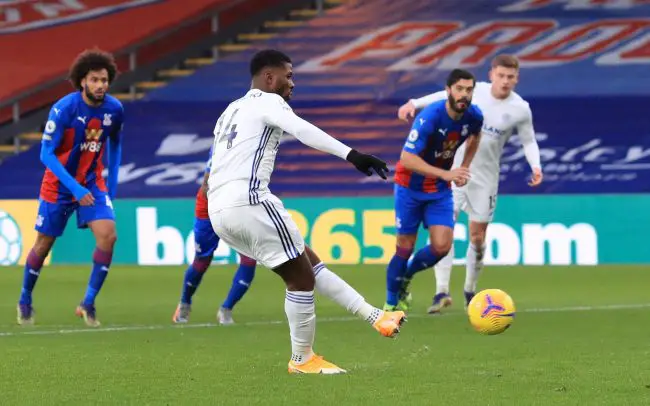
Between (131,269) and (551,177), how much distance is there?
7590mm

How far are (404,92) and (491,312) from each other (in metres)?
15.7

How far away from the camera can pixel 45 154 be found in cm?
1065

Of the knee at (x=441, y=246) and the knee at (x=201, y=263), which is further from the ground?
the knee at (x=441, y=246)

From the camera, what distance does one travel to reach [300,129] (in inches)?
279

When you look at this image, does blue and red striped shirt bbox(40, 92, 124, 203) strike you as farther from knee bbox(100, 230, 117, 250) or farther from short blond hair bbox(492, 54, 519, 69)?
short blond hair bbox(492, 54, 519, 69)

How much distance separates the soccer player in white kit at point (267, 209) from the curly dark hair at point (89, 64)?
10.6 ft

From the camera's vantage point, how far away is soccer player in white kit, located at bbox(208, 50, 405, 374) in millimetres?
7391

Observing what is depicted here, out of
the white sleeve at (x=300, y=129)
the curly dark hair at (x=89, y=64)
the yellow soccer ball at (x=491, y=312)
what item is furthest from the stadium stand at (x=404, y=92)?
the white sleeve at (x=300, y=129)

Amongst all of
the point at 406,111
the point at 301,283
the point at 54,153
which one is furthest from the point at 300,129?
the point at 406,111

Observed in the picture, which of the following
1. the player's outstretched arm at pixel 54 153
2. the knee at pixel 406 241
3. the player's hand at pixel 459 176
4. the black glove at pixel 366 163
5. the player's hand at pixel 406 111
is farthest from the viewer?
the knee at pixel 406 241

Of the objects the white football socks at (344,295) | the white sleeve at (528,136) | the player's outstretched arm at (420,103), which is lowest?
the white football socks at (344,295)

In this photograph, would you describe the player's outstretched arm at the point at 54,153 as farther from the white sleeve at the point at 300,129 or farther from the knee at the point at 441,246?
the white sleeve at the point at 300,129

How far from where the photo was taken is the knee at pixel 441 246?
11.4m

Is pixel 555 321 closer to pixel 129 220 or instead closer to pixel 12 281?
pixel 12 281
